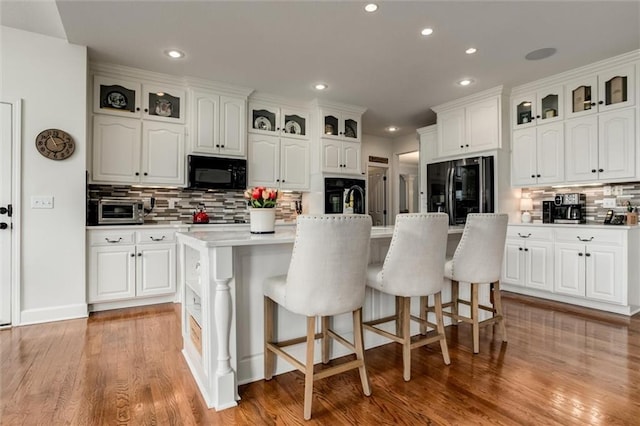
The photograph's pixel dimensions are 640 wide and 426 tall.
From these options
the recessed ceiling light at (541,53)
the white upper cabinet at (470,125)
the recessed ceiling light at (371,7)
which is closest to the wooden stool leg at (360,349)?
the recessed ceiling light at (371,7)

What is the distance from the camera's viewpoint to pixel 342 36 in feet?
10.1

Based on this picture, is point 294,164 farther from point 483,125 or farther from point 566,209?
point 566,209

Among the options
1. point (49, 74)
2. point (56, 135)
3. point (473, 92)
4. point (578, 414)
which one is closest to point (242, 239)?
point (578, 414)

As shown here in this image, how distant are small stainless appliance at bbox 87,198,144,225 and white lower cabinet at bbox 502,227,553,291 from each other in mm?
4338

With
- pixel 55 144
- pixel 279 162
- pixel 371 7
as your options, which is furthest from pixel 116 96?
pixel 371 7

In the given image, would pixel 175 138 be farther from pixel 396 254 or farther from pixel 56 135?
pixel 396 254

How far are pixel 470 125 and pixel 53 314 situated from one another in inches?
205

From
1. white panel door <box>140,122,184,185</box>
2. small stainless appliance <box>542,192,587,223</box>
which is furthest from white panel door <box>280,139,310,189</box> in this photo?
small stainless appliance <box>542,192,587,223</box>

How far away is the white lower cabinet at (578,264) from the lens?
3.36 metres

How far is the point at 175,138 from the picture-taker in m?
4.11

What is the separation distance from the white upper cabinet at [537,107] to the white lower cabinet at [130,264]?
4.41 m

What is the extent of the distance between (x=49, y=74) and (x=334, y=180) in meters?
3.36

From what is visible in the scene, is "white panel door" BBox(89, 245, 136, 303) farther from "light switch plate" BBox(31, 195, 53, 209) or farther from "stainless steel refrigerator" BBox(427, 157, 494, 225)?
"stainless steel refrigerator" BBox(427, 157, 494, 225)

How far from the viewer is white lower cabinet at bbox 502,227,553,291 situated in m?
3.90
